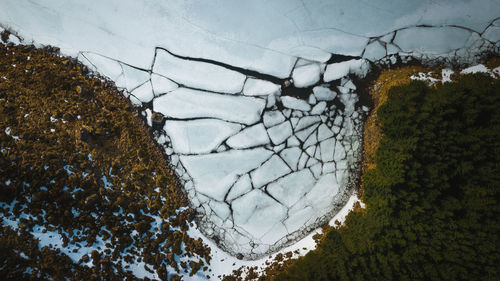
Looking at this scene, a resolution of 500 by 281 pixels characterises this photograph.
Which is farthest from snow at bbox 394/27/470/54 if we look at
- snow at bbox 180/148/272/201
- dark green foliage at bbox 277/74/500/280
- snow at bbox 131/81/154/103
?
snow at bbox 131/81/154/103

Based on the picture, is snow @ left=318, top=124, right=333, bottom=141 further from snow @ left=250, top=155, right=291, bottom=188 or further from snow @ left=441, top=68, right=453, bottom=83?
snow @ left=441, top=68, right=453, bottom=83

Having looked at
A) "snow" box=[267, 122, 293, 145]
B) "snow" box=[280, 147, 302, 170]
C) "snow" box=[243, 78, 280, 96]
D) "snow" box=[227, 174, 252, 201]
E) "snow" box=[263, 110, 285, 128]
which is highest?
"snow" box=[243, 78, 280, 96]

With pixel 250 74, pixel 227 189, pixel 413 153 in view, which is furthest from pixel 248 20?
pixel 413 153

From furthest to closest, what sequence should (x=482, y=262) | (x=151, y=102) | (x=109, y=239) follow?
(x=151, y=102)
(x=109, y=239)
(x=482, y=262)

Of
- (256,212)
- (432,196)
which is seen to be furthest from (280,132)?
(432,196)

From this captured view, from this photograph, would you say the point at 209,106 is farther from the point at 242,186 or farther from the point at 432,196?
the point at 432,196

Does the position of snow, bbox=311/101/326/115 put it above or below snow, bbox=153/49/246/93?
below

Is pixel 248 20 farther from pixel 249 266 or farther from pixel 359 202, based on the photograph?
pixel 249 266

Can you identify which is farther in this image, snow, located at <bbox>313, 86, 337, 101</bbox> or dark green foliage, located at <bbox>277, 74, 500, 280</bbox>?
snow, located at <bbox>313, 86, 337, 101</bbox>
